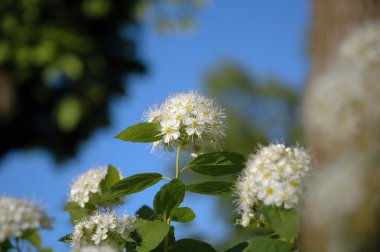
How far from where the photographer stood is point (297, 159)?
1.07 metres

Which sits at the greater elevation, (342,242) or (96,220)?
(96,220)

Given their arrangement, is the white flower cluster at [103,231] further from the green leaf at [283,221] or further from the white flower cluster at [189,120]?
the green leaf at [283,221]

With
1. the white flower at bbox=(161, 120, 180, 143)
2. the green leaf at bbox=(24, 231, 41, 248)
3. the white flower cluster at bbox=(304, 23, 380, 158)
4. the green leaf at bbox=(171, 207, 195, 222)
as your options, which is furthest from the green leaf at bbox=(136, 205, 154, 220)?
the white flower cluster at bbox=(304, 23, 380, 158)

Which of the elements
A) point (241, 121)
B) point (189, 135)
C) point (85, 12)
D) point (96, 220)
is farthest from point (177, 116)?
point (241, 121)

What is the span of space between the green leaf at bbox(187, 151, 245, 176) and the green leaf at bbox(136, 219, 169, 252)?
21 centimetres

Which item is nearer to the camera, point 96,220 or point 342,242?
point 342,242

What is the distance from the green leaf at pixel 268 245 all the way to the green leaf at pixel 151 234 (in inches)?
9.2

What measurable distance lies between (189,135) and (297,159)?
0.43m

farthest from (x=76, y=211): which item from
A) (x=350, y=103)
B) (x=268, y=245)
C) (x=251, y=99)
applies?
(x=251, y=99)

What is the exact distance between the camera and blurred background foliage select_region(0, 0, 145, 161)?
39.9 ft

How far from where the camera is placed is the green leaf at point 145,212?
57.9 inches

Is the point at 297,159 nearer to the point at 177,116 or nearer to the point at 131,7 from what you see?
the point at 177,116

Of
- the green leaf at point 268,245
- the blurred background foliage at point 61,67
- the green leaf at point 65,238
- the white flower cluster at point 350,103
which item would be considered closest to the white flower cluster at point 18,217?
the green leaf at point 65,238

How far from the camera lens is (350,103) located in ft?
2.98
